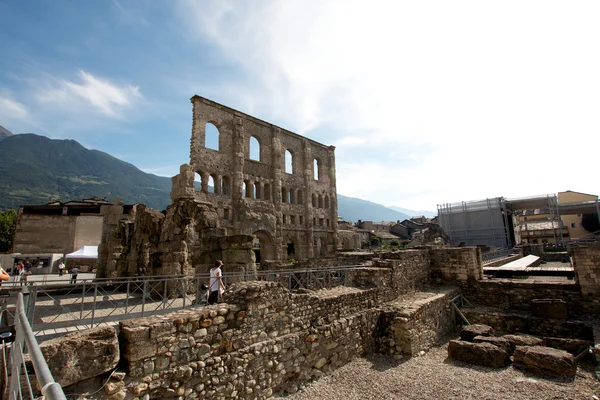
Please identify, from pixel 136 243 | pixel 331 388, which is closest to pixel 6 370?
pixel 331 388

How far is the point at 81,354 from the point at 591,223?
59384mm

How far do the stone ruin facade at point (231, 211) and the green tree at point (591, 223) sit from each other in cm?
3721

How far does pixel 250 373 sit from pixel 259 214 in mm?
23185

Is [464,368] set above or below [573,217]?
below

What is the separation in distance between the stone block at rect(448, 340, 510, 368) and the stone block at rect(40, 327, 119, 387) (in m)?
8.56

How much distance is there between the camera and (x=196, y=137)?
26141 mm

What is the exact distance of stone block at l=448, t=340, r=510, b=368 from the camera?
322 inches

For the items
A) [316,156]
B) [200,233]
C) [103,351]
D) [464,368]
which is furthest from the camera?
[316,156]

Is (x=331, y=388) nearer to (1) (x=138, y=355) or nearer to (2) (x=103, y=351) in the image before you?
(1) (x=138, y=355)

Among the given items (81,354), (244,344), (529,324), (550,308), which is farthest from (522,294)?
(81,354)

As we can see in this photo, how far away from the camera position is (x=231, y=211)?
90.9 ft

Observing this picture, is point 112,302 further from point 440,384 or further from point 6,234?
point 6,234

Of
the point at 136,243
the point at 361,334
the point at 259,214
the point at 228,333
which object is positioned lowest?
the point at 361,334

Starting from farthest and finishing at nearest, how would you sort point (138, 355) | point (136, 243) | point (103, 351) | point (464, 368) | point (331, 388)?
point (136, 243) → point (464, 368) → point (331, 388) → point (138, 355) → point (103, 351)
